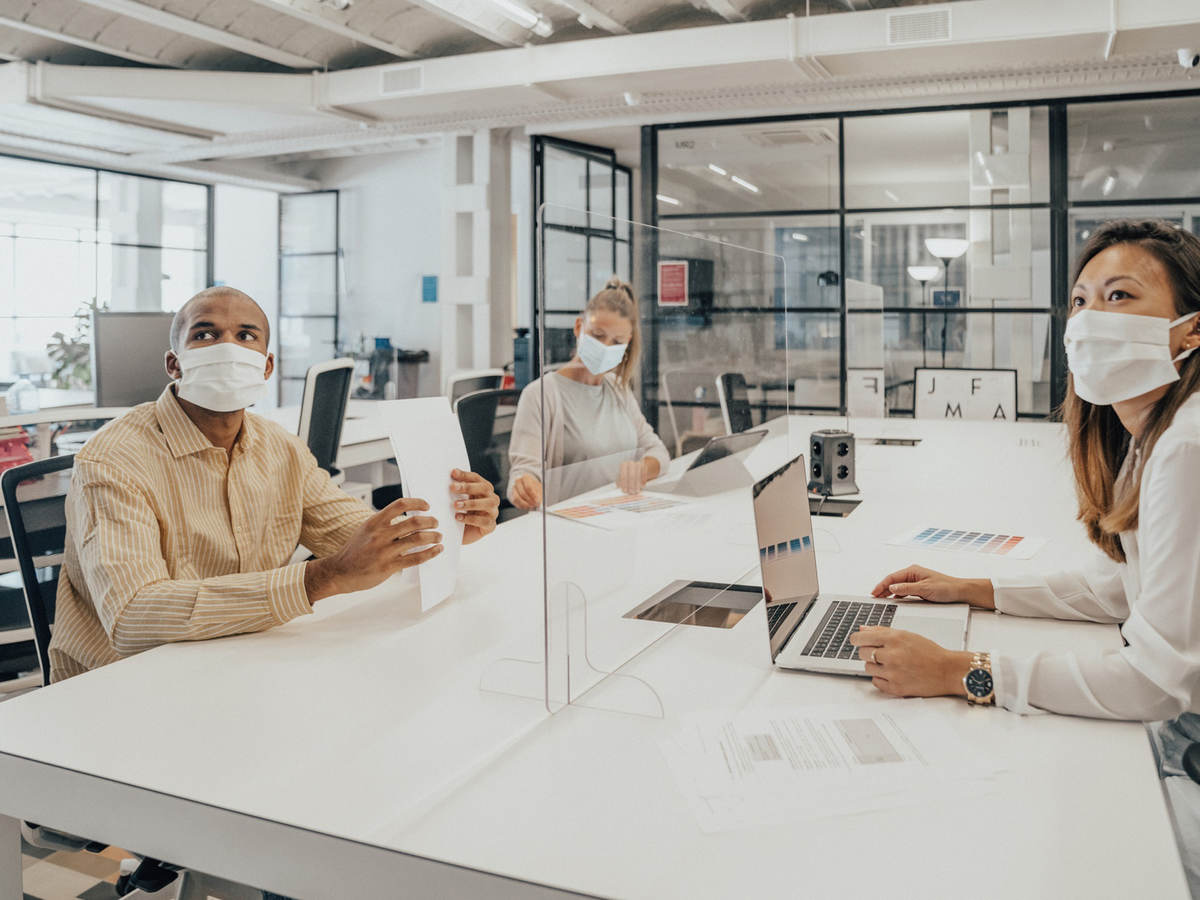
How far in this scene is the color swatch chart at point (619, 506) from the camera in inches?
49.0

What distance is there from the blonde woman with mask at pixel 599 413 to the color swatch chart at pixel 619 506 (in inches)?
0.6

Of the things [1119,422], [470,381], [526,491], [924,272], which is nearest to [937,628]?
[1119,422]

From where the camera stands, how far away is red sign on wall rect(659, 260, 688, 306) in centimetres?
155

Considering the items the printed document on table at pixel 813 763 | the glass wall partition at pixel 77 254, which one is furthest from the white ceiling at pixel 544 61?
the printed document on table at pixel 813 763

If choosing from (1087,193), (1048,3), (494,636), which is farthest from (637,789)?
(1087,193)

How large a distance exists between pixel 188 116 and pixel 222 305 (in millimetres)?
6520

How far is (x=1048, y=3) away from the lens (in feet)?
15.9

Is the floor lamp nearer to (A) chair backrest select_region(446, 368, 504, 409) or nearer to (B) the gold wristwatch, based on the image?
(A) chair backrest select_region(446, 368, 504, 409)

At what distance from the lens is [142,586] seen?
141 centimetres

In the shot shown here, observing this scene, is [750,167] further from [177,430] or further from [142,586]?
[142,586]

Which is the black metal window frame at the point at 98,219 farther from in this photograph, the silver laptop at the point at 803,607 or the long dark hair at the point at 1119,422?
the long dark hair at the point at 1119,422

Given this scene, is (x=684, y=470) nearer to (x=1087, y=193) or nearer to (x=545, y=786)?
(x=545, y=786)

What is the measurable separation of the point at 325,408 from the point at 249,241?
7.72 metres

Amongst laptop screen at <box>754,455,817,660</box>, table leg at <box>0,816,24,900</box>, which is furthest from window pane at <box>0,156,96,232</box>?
laptop screen at <box>754,455,817,660</box>
